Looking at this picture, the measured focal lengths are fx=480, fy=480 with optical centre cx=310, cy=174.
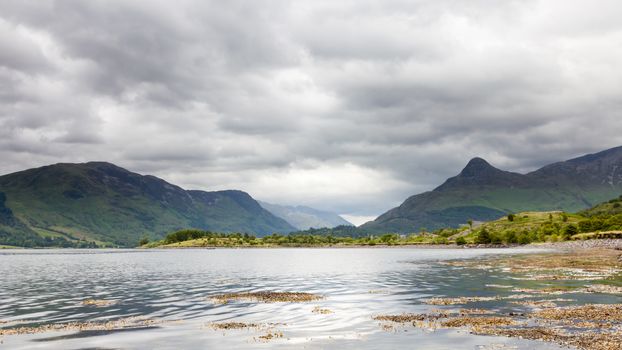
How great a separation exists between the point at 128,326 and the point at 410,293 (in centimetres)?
4040

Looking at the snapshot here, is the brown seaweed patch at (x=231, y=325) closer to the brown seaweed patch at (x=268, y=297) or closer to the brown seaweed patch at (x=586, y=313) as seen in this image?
the brown seaweed patch at (x=268, y=297)

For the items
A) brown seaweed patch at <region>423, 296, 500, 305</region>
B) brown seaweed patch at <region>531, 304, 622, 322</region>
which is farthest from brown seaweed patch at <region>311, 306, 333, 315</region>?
brown seaweed patch at <region>531, 304, 622, 322</region>

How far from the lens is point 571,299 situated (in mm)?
55844

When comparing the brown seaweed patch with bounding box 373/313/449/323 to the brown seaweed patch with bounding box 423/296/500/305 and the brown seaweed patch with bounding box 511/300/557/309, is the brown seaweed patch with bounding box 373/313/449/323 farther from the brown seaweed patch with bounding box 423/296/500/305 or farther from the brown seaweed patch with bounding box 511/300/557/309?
the brown seaweed patch with bounding box 511/300/557/309

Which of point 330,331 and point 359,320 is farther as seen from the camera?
point 359,320

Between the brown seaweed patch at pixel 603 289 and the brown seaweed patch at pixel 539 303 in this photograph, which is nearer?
the brown seaweed patch at pixel 539 303

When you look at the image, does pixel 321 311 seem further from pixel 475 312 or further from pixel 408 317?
pixel 475 312

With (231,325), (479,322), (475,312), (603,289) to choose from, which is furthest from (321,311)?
(603,289)

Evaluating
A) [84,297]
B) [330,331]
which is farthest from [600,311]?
[84,297]

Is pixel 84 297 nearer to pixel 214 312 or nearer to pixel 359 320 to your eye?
pixel 214 312

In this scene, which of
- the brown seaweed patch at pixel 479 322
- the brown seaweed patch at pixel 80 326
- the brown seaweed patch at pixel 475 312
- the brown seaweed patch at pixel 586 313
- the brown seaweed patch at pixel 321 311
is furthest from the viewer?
the brown seaweed patch at pixel 321 311

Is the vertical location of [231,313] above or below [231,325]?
below

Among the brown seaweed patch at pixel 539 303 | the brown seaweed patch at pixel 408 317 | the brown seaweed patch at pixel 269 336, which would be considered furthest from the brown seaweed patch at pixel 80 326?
the brown seaweed patch at pixel 539 303

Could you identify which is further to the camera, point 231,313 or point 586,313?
point 231,313
